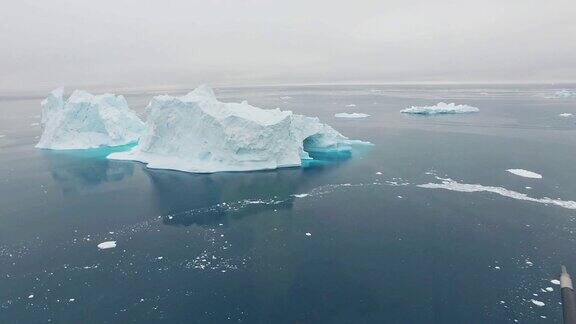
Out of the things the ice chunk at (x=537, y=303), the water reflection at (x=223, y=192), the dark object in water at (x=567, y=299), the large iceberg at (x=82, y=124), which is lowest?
the ice chunk at (x=537, y=303)

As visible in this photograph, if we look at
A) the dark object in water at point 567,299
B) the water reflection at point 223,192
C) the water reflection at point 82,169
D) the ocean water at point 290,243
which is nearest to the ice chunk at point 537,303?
the ocean water at point 290,243

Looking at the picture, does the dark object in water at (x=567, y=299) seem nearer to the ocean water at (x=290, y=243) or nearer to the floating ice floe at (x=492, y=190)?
the ocean water at (x=290, y=243)

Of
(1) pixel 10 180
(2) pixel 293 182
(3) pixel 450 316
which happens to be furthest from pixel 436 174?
(1) pixel 10 180

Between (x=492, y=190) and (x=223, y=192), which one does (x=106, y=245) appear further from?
(x=492, y=190)

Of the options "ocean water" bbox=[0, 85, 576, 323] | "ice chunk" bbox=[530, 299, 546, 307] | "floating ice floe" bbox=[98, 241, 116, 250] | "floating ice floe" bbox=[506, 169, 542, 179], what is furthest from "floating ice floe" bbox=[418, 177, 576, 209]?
"floating ice floe" bbox=[98, 241, 116, 250]

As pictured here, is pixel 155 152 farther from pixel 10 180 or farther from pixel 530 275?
pixel 530 275

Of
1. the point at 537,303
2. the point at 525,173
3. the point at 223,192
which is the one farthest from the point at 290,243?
the point at 525,173
